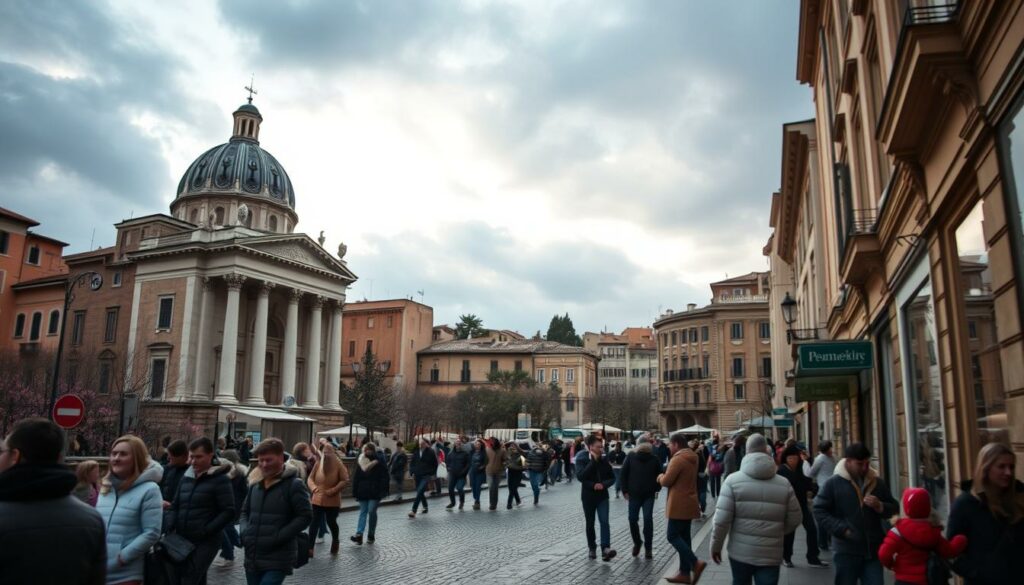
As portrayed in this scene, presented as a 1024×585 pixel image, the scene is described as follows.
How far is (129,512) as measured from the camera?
528cm

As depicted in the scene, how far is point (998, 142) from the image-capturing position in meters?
5.68

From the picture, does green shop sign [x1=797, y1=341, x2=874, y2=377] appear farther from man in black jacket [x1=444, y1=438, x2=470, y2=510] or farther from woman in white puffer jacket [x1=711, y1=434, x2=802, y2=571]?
man in black jacket [x1=444, y1=438, x2=470, y2=510]

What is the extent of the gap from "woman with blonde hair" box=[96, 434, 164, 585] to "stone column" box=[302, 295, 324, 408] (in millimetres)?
51490

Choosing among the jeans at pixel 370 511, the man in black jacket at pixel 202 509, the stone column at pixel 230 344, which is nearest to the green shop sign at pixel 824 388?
the jeans at pixel 370 511

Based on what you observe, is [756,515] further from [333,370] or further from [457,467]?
[333,370]

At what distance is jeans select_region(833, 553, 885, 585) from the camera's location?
635 cm

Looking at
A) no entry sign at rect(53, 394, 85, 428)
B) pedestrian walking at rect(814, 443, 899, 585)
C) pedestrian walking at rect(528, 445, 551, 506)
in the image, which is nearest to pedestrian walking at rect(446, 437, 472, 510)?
pedestrian walking at rect(528, 445, 551, 506)

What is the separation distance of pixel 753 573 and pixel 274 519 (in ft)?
12.3

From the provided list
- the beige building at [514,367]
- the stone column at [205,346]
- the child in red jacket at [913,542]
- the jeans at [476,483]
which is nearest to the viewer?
the child in red jacket at [913,542]

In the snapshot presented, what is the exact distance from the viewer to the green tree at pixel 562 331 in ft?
379

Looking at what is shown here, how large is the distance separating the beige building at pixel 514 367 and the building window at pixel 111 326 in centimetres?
3887

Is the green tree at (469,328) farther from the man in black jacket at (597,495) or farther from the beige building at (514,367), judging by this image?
the man in black jacket at (597,495)

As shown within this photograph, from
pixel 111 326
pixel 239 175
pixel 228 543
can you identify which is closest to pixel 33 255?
pixel 111 326

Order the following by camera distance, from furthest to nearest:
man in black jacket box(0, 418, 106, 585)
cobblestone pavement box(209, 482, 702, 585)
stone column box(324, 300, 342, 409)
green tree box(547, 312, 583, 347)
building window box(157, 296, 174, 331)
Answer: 1. green tree box(547, 312, 583, 347)
2. stone column box(324, 300, 342, 409)
3. building window box(157, 296, 174, 331)
4. cobblestone pavement box(209, 482, 702, 585)
5. man in black jacket box(0, 418, 106, 585)
